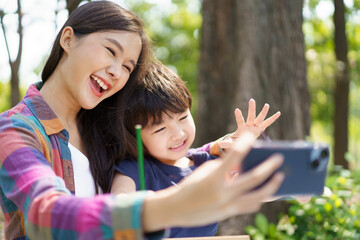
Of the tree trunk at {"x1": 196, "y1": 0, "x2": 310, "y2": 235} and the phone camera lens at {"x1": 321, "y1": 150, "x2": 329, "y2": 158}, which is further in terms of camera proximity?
the tree trunk at {"x1": 196, "y1": 0, "x2": 310, "y2": 235}

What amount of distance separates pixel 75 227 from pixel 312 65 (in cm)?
823

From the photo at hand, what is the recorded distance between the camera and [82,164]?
5.89 ft

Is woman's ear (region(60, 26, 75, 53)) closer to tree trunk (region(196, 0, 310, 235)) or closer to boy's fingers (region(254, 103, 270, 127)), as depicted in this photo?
boy's fingers (region(254, 103, 270, 127))

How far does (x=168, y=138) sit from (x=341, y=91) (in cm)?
652

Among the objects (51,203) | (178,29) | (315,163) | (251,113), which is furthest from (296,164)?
(178,29)

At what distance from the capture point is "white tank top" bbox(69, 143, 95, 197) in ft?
5.70

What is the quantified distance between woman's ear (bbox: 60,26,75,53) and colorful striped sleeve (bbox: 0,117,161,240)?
1.64 feet

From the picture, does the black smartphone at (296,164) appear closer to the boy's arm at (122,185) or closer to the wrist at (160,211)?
the wrist at (160,211)

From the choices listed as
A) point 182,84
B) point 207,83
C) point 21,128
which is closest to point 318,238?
point 182,84

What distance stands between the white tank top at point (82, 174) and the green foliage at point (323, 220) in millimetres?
1526

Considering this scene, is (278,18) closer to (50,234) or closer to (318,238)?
(318,238)

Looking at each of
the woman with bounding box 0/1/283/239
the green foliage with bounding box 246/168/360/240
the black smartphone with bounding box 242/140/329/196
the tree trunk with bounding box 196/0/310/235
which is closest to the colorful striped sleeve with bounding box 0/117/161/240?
the woman with bounding box 0/1/283/239

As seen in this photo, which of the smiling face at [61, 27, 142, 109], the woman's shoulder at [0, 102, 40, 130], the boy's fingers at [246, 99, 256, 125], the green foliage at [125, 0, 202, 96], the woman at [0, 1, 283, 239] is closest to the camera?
the woman at [0, 1, 283, 239]

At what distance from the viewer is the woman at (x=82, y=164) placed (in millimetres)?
898
